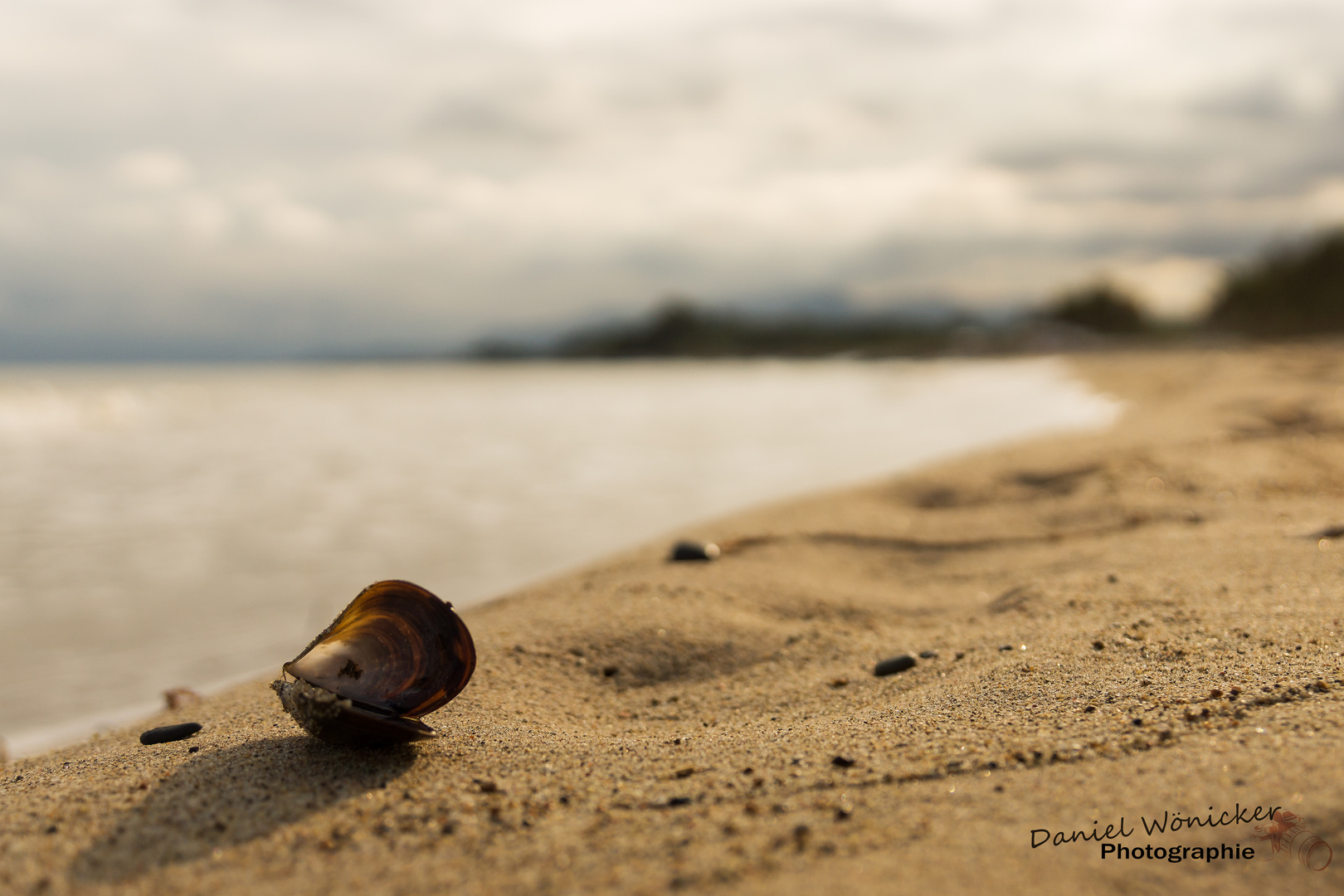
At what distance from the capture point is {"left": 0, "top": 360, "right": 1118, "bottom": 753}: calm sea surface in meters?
4.84

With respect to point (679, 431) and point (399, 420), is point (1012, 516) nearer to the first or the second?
point (679, 431)

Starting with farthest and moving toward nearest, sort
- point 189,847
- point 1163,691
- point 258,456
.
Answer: point 258,456
point 1163,691
point 189,847

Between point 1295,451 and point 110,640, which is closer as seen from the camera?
point 110,640

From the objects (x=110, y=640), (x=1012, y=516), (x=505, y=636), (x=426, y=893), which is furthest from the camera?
(x=1012, y=516)

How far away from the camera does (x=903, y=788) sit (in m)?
1.96

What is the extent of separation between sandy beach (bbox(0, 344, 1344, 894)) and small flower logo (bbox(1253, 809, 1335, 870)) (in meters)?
0.01

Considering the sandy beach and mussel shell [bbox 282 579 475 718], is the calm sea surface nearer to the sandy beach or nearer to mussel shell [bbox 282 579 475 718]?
the sandy beach

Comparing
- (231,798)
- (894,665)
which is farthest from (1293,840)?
(231,798)

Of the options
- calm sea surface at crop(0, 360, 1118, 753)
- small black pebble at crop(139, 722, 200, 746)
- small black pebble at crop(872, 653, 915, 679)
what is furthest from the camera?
calm sea surface at crop(0, 360, 1118, 753)

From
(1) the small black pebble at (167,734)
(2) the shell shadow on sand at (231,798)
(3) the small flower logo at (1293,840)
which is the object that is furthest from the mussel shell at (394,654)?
(3) the small flower logo at (1293,840)

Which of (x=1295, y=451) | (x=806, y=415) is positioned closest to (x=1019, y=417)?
(x=806, y=415)

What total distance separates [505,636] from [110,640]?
291 cm

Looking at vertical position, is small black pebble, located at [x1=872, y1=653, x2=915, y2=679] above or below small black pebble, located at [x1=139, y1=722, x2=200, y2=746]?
below

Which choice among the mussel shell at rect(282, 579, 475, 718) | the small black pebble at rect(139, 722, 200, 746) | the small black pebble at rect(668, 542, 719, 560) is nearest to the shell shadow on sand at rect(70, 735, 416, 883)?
the mussel shell at rect(282, 579, 475, 718)
